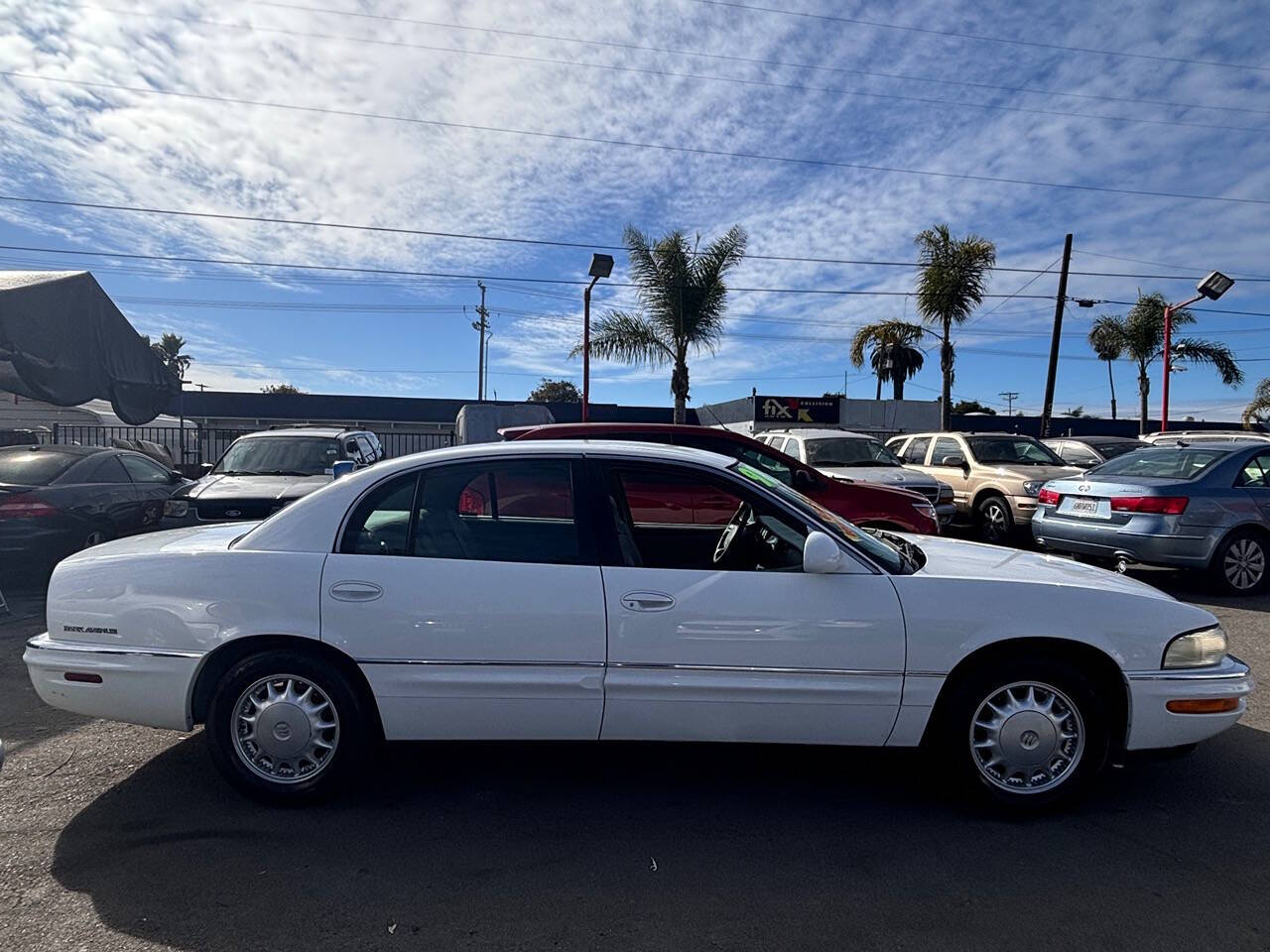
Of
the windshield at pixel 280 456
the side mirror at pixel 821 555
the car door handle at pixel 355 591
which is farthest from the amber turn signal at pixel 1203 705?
the windshield at pixel 280 456

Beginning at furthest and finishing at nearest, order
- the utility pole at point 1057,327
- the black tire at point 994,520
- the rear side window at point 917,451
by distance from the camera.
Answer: the utility pole at point 1057,327 < the rear side window at point 917,451 < the black tire at point 994,520

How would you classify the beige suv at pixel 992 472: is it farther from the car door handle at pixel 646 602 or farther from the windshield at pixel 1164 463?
the car door handle at pixel 646 602

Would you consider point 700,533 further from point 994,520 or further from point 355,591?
point 994,520

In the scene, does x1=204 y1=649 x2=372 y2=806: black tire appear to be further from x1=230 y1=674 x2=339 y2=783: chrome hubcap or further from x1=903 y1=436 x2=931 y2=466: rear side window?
x1=903 y1=436 x2=931 y2=466: rear side window

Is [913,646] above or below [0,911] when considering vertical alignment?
above

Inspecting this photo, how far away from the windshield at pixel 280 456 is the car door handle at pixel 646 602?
24.5 ft

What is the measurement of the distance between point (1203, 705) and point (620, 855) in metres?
2.53

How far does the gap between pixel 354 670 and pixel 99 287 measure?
9.23 metres

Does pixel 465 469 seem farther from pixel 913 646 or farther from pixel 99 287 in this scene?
pixel 99 287

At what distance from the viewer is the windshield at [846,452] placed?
1110cm

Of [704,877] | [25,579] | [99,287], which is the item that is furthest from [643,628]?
[99,287]

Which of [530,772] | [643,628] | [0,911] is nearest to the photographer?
[0,911]

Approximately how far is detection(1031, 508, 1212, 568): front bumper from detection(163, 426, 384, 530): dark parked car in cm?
781

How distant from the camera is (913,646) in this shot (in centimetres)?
327
